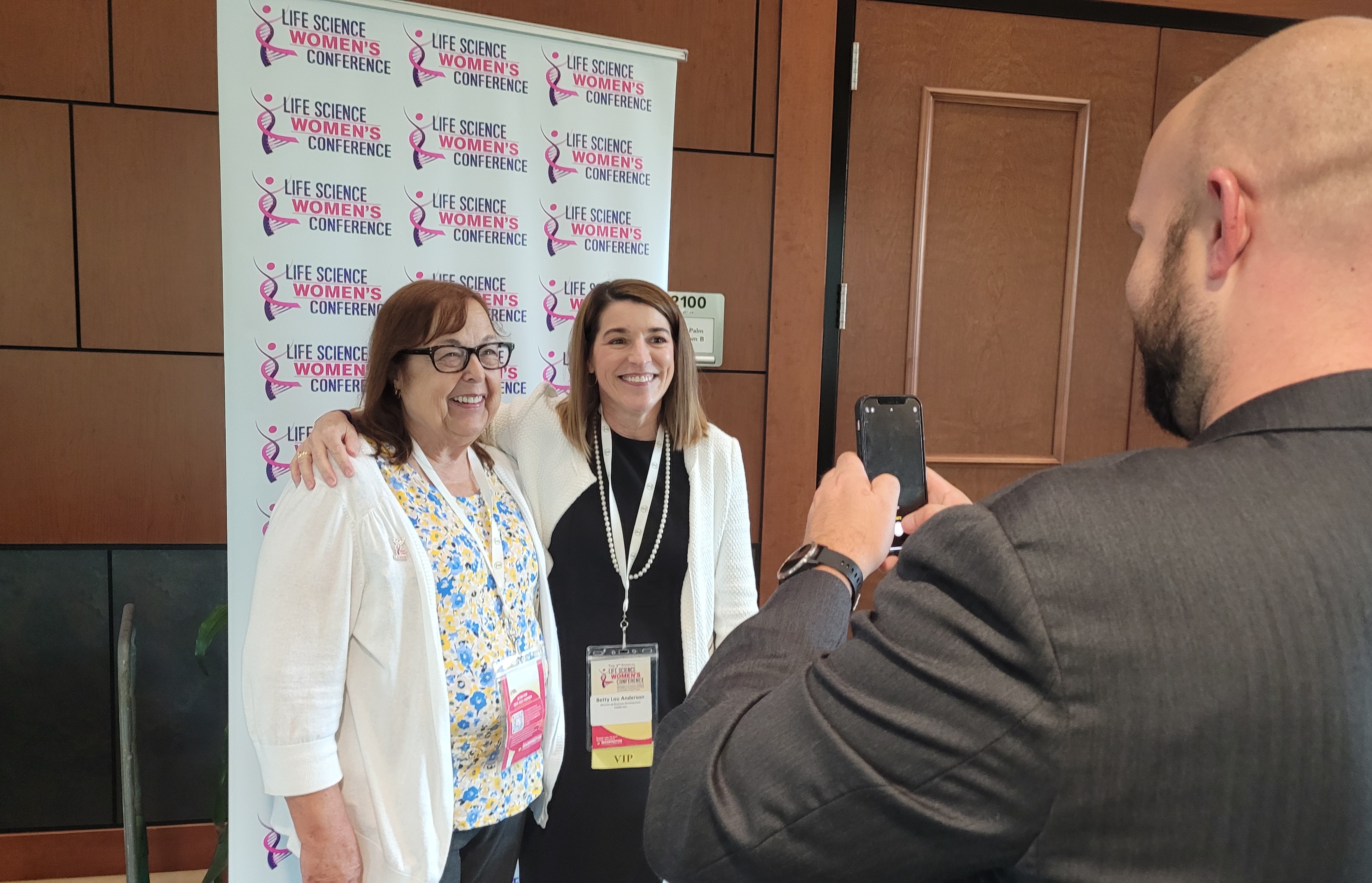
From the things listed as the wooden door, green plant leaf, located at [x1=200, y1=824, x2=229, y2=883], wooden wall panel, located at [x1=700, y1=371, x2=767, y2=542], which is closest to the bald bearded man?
green plant leaf, located at [x1=200, y1=824, x2=229, y2=883]

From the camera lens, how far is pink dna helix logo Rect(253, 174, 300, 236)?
6.48 feet

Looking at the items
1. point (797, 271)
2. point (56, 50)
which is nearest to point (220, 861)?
point (56, 50)

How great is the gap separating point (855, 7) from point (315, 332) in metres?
2.10

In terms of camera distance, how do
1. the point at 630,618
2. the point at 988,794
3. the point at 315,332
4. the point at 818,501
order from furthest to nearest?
the point at 315,332, the point at 630,618, the point at 818,501, the point at 988,794

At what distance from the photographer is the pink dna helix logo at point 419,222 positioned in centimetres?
212

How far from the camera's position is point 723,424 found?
2.83m

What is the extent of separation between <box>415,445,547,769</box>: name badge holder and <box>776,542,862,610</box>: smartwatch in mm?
905

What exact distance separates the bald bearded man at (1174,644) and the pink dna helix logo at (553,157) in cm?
189

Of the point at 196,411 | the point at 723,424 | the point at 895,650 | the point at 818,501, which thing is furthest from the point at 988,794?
the point at 196,411

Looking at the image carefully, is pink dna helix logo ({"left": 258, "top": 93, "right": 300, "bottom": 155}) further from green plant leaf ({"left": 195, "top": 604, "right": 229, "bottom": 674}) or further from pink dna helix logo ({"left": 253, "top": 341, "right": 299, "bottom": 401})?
green plant leaf ({"left": 195, "top": 604, "right": 229, "bottom": 674})

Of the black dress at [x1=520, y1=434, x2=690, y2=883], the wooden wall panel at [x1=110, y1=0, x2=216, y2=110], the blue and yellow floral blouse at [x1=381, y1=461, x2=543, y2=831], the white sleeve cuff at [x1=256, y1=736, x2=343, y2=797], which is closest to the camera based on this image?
the white sleeve cuff at [x1=256, y1=736, x2=343, y2=797]

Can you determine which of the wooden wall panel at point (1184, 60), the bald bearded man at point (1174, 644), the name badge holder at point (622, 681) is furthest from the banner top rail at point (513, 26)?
the bald bearded man at point (1174, 644)

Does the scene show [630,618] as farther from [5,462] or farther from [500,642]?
[5,462]

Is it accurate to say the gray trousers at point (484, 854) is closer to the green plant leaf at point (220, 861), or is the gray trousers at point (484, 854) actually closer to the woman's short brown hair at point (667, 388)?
the woman's short brown hair at point (667, 388)
